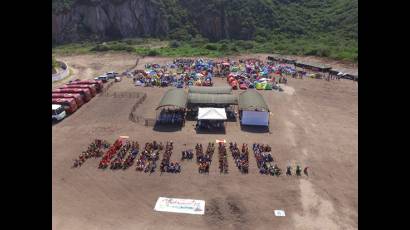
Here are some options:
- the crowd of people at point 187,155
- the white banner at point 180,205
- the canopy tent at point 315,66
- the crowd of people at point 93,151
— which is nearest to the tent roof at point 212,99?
the crowd of people at point 187,155

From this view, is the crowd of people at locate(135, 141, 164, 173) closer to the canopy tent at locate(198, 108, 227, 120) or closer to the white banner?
the white banner

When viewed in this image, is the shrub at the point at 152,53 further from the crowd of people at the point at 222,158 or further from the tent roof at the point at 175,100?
the crowd of people at the point at 222,158

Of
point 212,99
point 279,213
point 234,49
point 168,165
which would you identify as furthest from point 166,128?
point 234,49

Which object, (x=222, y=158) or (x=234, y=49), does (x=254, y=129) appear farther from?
(x=234, y=49)
